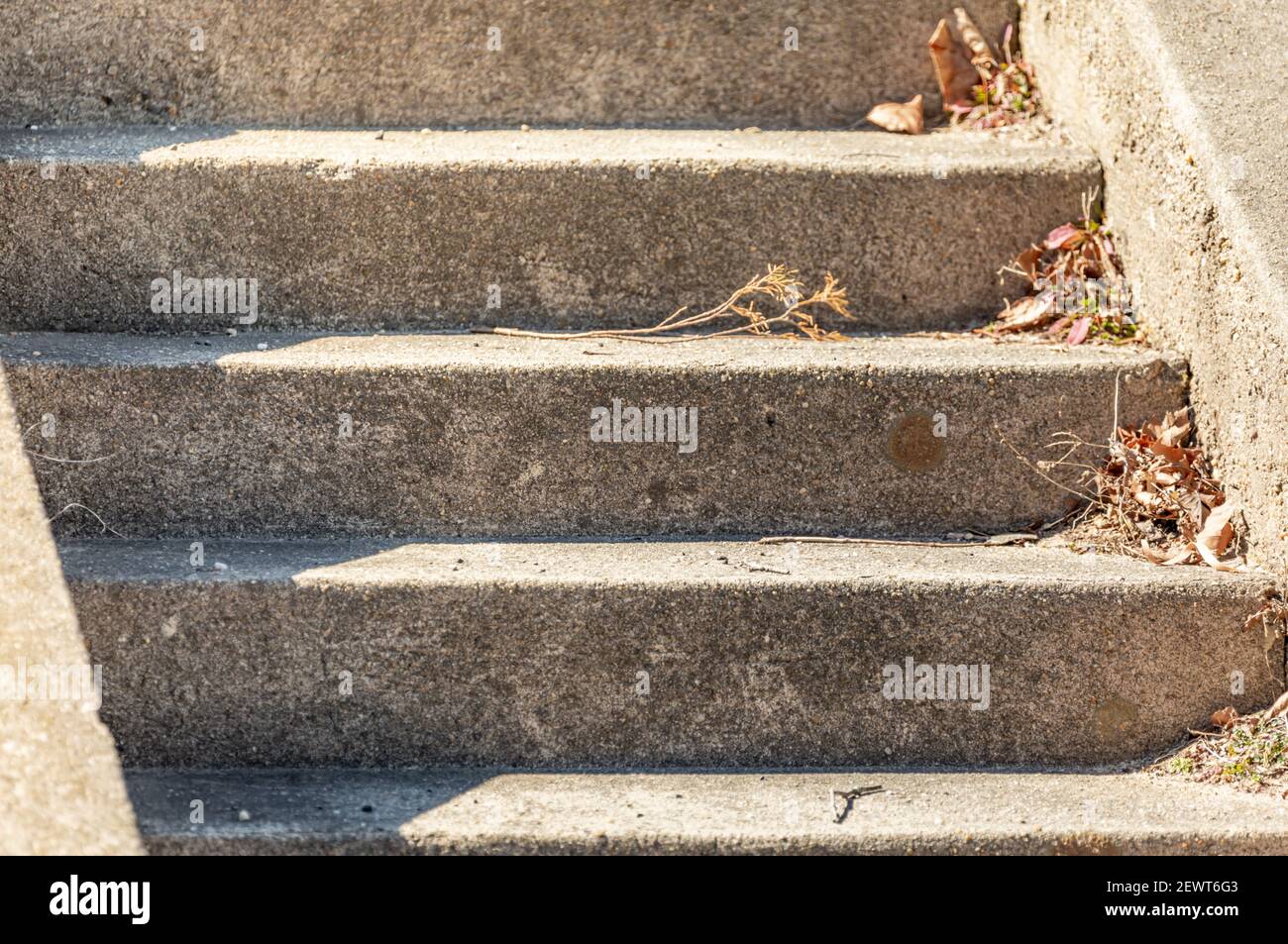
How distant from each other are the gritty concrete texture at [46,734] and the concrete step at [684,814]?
216mm

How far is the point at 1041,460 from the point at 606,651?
0.91 m

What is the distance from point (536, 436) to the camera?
2.27 metres

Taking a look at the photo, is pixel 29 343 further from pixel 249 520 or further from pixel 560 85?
pixel 560 85

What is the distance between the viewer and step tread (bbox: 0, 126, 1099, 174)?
8.09ft

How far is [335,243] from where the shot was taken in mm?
2457

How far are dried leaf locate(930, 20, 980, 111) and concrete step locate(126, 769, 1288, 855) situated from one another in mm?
1616

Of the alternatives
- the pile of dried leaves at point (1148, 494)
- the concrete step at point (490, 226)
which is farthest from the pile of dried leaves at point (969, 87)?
the pile of dried leaves at point (1148, 494)

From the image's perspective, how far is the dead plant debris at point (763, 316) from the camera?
8.13ft

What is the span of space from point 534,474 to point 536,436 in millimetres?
73

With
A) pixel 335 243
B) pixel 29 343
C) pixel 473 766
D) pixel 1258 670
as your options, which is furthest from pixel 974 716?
pixel 29 343
